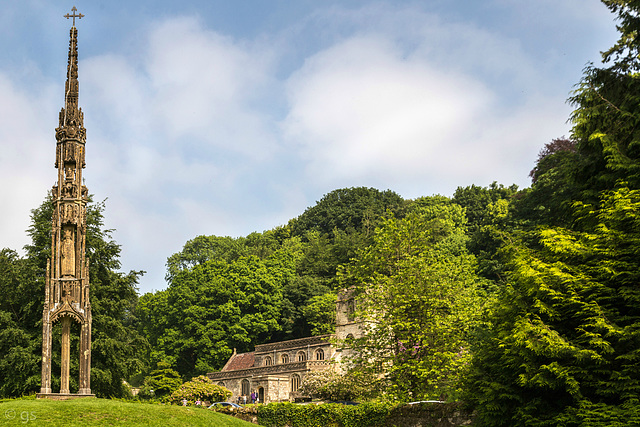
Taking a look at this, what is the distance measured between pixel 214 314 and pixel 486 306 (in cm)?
4383

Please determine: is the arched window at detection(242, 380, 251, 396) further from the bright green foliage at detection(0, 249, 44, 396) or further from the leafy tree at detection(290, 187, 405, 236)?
the leafy tree at detection(290, 187, 405, 236)

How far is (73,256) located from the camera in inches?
771

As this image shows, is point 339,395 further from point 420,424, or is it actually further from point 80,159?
point 80,159

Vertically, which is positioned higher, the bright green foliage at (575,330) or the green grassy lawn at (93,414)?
the bright green foliage at (575,330)

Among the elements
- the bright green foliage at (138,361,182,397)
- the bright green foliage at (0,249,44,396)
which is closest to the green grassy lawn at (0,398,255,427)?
→ the bright green foliage at (0,249,44,396)

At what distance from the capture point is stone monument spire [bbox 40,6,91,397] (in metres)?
18.7

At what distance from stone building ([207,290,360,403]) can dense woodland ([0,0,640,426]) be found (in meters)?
6.22

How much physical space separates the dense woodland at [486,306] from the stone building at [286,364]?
20.4ft

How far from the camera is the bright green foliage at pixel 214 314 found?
2425 inches

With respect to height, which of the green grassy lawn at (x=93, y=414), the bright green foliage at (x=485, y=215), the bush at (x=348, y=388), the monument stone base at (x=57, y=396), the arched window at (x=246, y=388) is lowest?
the arched window at (x=246, y=388)

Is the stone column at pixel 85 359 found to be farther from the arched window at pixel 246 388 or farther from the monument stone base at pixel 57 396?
the arched window at pixel 246 388

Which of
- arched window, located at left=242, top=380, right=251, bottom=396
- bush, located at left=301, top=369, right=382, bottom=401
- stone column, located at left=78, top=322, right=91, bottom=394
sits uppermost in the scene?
stone column, located at left=78, top=322, right=91, bottom=394

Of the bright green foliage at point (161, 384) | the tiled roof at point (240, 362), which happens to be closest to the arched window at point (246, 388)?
the tiled roof at point (240, 362)

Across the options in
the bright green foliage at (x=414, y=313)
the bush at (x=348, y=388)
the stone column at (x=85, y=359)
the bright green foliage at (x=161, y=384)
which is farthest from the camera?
the bright green foliage at (x=161, y=384)
